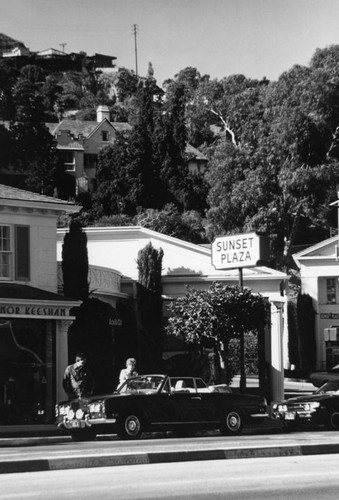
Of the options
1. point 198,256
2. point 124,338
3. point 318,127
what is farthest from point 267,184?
point 124,338

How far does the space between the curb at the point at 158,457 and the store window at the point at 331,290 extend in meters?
42.7

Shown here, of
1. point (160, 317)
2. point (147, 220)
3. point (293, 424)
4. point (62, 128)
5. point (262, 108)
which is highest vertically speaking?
point (62, 128)

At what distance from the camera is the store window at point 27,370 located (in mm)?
29672

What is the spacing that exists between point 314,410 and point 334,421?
53cm

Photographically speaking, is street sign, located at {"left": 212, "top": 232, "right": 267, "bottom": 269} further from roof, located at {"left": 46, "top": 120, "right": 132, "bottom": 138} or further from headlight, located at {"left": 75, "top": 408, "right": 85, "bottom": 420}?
roof, located at {"left": 46, "top": 120, "right": 132, "bottom": 138}

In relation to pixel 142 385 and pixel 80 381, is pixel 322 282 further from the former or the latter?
pixel 142 385

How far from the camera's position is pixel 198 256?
39.4 m

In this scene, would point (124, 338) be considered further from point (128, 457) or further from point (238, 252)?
point (128, 457)

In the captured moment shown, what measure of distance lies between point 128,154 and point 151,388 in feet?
193

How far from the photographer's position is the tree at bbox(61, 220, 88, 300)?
3294 cm

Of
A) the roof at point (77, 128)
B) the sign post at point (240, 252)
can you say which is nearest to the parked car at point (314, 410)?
the sign post at point (240, 252)

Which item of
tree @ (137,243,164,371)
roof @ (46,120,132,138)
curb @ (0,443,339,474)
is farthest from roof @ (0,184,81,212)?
roof @ (46,120,132,138)

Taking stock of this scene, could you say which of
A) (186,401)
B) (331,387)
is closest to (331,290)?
(331,387)

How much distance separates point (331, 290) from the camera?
62312mm
